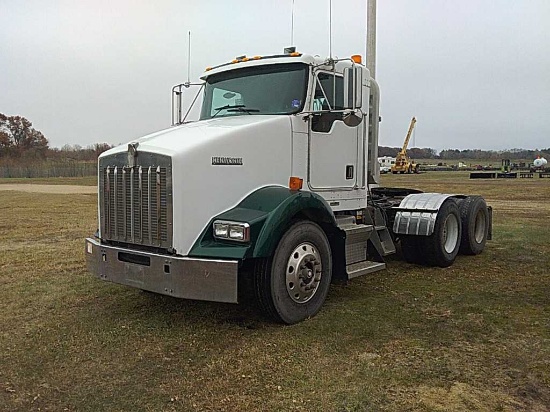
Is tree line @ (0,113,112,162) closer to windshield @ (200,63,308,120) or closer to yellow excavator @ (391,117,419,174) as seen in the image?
yellow excavator @ (391,117,419,174)

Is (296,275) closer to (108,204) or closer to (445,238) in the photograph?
(108,204)

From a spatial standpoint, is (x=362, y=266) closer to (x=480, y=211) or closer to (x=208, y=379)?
(x=208, y=379)

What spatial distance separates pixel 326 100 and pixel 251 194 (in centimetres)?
155

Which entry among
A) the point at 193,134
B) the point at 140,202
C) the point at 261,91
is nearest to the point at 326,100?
the point at 261,91

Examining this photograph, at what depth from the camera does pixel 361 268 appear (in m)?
6.70

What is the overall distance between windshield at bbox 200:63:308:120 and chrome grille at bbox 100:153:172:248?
1629 millimetres

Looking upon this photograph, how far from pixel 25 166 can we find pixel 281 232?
7853 centimetres

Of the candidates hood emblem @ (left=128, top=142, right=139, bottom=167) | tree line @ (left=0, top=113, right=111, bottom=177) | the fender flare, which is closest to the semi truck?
hood emblem @ (left=128, top=142, right=139, bottom=167)

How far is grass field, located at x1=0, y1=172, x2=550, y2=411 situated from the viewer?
4094 mm

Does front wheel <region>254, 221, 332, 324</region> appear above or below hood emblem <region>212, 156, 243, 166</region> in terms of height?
below

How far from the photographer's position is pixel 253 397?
411cm

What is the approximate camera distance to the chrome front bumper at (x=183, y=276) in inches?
197

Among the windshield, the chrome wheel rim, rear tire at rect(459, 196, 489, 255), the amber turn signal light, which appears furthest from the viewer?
rear tire at rect(459, 196, 489, 255)

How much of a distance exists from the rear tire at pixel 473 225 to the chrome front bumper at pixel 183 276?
594 centimetres
